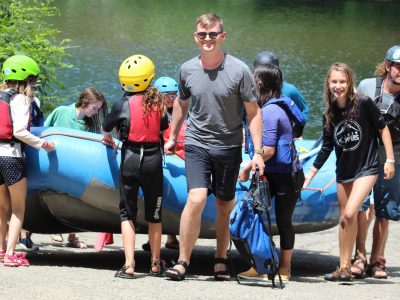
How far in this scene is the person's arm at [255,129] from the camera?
6195 millimetres

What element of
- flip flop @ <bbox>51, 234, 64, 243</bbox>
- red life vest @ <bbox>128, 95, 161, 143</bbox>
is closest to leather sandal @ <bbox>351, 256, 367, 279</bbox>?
red life vest @ <bbox>128, 95, 161, 143</bbox>

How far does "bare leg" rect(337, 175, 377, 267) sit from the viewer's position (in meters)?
6.57

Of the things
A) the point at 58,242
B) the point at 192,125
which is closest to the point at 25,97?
the point at 192,125

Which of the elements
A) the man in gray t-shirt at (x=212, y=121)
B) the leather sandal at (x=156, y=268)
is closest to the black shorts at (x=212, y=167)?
the man in gray t-shirt at (x=212, y=121)

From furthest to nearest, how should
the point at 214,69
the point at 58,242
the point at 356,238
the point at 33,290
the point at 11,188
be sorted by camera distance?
the point at 58,242 < the point at 356,238 < the point at 11,188 < the point at 214,69 < the point at 33,290

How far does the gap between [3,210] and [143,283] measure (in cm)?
127

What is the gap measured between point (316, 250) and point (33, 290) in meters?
3.89

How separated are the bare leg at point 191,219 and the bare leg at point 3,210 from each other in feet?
4.25

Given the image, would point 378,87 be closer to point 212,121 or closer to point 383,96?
point 383,96

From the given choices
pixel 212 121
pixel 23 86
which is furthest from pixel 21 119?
pixel 212 121

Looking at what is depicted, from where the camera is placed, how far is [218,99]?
6203 millimetres

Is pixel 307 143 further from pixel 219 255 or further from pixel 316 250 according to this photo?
pixel 219 255

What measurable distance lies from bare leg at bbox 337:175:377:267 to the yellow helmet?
1537 millimetres

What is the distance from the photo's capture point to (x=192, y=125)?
6355 mm
